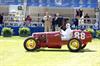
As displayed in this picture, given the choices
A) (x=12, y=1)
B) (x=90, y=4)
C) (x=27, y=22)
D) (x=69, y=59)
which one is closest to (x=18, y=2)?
(x=12, y=1)

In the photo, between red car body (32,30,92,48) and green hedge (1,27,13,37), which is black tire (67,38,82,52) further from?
green hedge (1,27,13,37)

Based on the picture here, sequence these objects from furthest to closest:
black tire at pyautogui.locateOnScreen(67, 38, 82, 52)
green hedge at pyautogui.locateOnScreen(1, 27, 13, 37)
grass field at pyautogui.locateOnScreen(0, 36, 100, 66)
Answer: green hedge at pyautogui.locateOnScreen(1, 27, 13, 37), black tire at pyautogui.locateOnScreen(67, 38, 82, 52), grass field at pyautogui.locateOnScreen(0, 36, 100, 66)

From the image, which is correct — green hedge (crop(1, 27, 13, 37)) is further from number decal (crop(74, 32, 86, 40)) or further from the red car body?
number decal (crop(74, 32, 86, 40))

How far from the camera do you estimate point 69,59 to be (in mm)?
16062

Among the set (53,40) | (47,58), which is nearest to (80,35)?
(53,40)

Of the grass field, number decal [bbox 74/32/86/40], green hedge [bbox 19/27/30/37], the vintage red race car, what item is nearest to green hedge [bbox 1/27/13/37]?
green hedge [bbox 19/27/30/37]

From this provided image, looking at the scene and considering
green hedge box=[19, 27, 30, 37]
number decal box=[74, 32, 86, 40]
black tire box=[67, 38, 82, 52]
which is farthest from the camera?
green hedge box=[19, 27, 30, 37]

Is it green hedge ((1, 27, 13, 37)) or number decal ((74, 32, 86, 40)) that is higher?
number decal ((74, 32, 86, 40))

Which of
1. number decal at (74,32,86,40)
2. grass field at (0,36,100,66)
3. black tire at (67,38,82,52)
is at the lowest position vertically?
grass field at (0,36,100,66)

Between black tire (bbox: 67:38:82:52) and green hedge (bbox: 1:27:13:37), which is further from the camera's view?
→ green hedge (bbox: 1:27:13:37)

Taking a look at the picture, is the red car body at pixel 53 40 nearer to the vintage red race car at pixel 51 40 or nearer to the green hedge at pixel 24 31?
the vintage red race car at pixel 51 40

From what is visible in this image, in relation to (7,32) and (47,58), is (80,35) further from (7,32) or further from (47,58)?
(7,32)

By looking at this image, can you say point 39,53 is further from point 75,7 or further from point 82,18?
point 75,7

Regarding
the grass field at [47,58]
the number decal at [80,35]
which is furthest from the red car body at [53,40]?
the grass field at [47,58]
